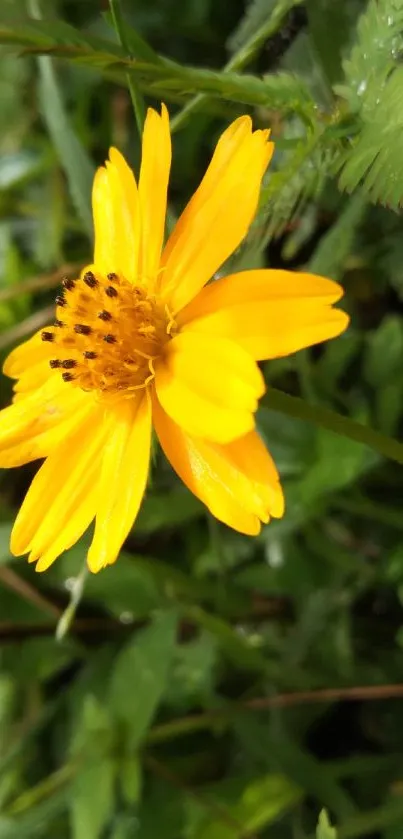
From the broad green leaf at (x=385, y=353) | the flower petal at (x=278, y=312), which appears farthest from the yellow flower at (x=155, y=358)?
the broad green leaf at (x=385, y=353)

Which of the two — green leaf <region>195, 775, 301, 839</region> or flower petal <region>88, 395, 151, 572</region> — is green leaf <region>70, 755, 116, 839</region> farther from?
flower petal <region>88, 395, 151, 572</region>

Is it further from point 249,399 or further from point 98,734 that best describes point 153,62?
point 98,734

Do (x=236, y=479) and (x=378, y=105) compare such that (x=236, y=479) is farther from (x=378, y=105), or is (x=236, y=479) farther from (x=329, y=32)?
(x=329, y=32)

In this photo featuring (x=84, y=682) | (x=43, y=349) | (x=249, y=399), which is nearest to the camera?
(x=249, y=399)

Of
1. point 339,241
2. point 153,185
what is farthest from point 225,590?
point 153,185

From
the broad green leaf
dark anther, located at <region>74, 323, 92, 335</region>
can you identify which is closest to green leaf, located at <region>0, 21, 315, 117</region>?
dark anther, located at <region>74, 323, 92, 335</region>

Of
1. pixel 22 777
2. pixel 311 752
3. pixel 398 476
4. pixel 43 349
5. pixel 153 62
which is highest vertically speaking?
pixel 153 62

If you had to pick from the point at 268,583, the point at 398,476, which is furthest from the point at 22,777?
the point at 398,476
